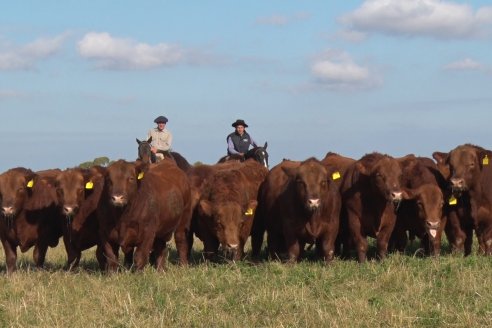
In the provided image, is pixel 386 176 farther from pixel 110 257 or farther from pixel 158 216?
pixel 110 257

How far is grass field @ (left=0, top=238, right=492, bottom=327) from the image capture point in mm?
8266

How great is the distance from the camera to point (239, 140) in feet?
62.2

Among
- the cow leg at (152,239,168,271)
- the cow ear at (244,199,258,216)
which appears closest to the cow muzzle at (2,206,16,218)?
the cow leg at (152,239,168,271)

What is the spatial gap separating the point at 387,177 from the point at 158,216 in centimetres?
339

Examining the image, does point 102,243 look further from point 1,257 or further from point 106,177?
point 1,257

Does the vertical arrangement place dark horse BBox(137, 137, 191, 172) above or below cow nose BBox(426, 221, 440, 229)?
above

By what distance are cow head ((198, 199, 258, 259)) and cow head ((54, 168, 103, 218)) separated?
1.70 metres

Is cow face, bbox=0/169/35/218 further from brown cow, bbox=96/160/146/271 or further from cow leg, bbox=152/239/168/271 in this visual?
cow leg, bbox=152/239/168/271

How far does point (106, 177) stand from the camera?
11734 mm

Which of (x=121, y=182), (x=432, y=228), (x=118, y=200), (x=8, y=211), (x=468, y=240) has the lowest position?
(x=468, y=240)

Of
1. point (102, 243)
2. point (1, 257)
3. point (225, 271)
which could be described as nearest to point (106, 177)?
point (102, 243)

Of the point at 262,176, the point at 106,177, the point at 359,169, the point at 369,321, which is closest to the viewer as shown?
the point at 369,321

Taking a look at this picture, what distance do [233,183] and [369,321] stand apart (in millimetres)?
5608

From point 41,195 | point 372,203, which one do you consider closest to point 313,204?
point 372,203
